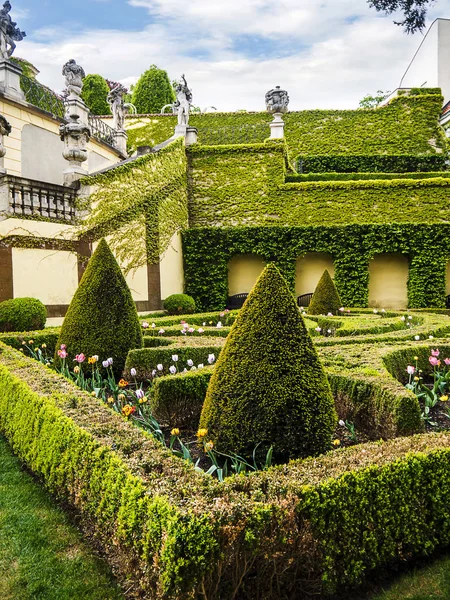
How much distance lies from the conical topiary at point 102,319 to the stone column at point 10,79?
925cm

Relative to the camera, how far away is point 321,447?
3539 mm

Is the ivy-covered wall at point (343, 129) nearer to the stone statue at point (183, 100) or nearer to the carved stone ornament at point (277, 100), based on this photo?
the stone statue at point (183, 100)

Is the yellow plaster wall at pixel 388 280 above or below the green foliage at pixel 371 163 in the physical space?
below

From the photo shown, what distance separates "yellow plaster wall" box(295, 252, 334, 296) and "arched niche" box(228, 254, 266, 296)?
1.54 meters

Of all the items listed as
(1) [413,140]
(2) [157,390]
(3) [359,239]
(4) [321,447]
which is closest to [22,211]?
(2) [157,390]

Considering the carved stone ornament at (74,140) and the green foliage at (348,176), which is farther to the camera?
the green foliage at (348,176)

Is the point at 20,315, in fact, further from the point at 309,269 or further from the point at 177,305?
the point at 309,269

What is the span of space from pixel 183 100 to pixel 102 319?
17.1 metres

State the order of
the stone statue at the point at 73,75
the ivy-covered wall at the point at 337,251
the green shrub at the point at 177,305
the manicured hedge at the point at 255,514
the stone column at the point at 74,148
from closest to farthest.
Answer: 1. the manicured hedge at the point at 255,514
2. the stone column at the point at 74,148
3. the stone statue at the point at 73,75
4. the green shrub at the point at 177,305
5. the ivy-covered wall at the point at 337,251

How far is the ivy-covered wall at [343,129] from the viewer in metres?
25.3

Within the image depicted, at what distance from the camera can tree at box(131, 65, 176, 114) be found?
104 feet

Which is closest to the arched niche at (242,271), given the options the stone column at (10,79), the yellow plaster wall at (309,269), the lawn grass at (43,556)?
the yellow plaster wall at (309,269)

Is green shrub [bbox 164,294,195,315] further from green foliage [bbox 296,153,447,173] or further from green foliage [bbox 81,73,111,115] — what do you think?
green foliage [bbox 81,73,111,115]

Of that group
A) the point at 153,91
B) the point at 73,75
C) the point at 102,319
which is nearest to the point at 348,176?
the point at 73,75
